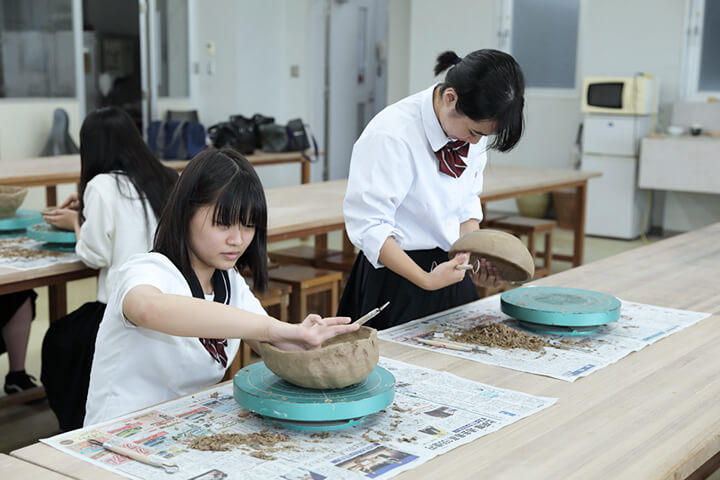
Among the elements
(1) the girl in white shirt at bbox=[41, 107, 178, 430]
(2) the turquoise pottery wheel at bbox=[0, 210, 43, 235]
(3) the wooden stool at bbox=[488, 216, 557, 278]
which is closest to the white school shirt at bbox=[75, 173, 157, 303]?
(1) the girl in white shirt at bbox=[41, 107, 178, 430]

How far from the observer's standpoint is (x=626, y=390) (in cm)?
143

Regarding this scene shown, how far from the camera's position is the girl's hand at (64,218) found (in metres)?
2.69

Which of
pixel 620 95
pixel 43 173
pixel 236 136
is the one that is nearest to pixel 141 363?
pixel 43 173

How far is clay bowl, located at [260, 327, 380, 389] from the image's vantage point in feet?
3.99

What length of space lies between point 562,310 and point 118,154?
1478mm

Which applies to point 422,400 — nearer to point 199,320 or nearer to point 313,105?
point 199,320

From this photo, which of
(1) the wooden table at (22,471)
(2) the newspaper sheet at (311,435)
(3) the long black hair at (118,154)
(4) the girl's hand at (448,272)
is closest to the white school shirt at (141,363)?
(2) the newspaper sheet at (311,435)

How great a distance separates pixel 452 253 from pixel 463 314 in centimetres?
20

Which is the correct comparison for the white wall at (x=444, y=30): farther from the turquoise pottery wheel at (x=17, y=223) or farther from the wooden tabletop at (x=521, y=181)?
the turquoise pottery wheel at (x=17, y=223)

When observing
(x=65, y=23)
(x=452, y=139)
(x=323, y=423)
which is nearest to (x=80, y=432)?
(x=323, y=423)

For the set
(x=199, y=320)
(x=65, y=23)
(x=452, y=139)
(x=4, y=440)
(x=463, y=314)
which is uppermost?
(x=65, y=23)

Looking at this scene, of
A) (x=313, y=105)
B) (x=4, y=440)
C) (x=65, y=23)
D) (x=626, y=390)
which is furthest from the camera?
(x=313, y=105)

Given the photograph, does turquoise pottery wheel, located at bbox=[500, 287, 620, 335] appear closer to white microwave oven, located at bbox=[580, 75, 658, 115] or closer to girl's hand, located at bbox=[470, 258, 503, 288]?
girl's hand, located at bbox=[470, 258, 503, 288]

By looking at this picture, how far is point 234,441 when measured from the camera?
3.84 feet
